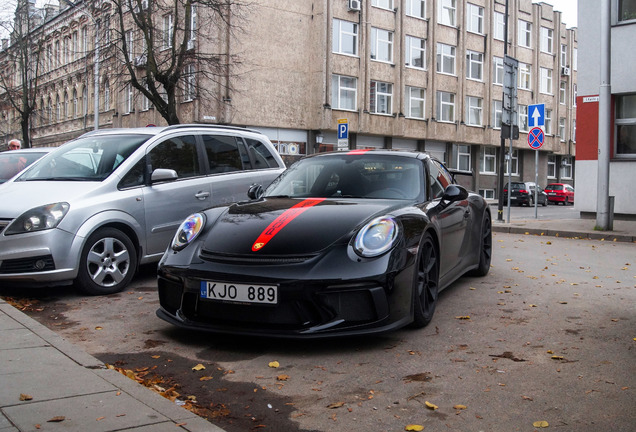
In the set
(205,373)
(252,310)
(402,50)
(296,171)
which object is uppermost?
(402,50)

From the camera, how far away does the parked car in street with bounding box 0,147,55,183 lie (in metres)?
10.6

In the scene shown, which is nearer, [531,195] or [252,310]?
[252,310]

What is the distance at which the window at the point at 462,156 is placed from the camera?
4603cm

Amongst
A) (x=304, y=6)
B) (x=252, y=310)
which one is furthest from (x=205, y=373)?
(x=304, y=6)

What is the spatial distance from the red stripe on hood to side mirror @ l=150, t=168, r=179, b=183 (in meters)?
2.10

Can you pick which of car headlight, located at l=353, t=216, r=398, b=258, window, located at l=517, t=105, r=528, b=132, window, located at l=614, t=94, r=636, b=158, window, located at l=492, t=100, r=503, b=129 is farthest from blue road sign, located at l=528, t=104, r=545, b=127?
window, located at l=517, t=105, r=528, b=132

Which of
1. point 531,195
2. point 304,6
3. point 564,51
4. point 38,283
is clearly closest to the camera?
point 38,283

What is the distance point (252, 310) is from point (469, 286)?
3480 mm

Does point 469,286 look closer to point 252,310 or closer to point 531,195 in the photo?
point 252,310

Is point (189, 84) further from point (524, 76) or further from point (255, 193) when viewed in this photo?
point (524, 76)

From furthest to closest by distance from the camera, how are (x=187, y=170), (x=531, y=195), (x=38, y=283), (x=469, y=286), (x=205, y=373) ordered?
1. (x=531, y=195)
2. (x=187, y=170)
3. (x=469, y=286)
4. (x=38, y=283)
5. (x=205, y=373)

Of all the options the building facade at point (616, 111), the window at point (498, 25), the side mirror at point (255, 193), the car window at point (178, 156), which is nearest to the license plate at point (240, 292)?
the side mirror at point (255, 193)

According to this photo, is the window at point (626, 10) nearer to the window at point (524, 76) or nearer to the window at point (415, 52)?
the window at point (415, 52)

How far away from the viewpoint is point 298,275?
4387mm
